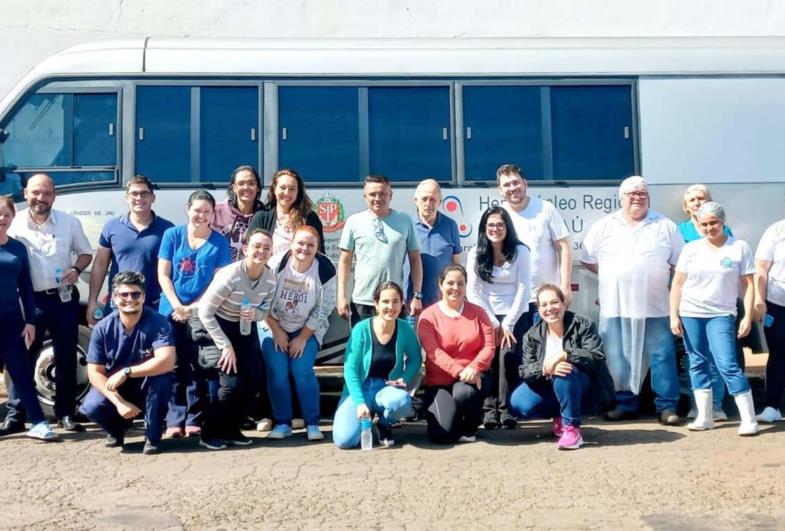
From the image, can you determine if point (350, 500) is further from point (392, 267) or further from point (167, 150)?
point (167, 150)

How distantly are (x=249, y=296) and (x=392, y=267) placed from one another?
1205mm

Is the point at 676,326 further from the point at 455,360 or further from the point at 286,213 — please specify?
the point at 286,213

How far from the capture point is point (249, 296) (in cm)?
734

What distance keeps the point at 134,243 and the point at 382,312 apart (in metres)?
2.03

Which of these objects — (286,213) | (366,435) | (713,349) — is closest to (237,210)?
(286,213)

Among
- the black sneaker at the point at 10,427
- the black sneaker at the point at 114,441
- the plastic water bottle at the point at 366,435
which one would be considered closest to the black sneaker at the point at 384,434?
the plastic water bottle at the point at 366,435

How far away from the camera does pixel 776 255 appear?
7.98 meters

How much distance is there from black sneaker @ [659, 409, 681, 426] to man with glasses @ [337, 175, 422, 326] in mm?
2094

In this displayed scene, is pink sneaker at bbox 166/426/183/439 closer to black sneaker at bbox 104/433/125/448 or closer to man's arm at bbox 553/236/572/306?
black sneaker at bbox 104/433/125/448

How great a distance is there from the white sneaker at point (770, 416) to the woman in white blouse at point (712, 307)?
0.44 meters

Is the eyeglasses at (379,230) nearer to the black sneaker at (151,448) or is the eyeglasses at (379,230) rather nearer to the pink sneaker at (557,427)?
the pink sneaker at (557,427)

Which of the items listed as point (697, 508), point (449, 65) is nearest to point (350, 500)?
point (697, 508)

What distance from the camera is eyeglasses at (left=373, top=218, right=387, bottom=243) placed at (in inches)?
312

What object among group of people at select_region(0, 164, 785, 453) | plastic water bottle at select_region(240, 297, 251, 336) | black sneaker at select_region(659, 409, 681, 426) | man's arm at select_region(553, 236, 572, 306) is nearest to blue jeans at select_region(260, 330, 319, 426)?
group of people at select_region(0, 164, 785, 453)
